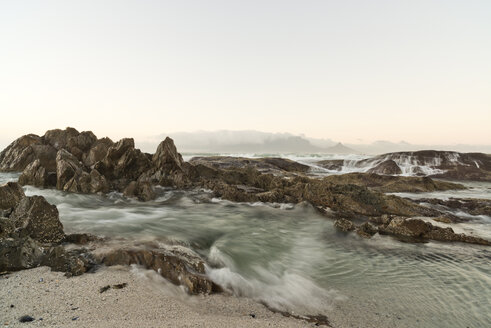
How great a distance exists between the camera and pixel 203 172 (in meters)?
21.0

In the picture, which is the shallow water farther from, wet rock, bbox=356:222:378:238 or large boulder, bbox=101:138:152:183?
large boulder, bbox=101:138:152:183

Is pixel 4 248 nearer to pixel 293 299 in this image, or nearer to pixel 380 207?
pixel 293 299

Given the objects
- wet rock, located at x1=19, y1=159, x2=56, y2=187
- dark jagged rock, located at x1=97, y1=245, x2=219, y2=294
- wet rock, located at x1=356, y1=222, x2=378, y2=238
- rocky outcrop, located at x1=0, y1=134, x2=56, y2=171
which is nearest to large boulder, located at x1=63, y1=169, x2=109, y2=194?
wet rock, located at x1=19, y1=159, x2=56, y2=187

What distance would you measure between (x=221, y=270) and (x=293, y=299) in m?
1.87

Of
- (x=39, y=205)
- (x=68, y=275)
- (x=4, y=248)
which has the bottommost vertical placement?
(x=68, y=275)

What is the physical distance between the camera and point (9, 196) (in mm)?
7559

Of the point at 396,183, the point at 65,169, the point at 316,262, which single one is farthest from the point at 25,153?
the point at 396,183

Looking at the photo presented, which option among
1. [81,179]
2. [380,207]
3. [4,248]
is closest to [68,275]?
[4,248]

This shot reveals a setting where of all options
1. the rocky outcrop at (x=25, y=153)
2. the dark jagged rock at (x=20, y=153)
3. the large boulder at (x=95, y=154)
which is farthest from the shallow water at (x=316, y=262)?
the dark jagged rock at (x=20, y=153)

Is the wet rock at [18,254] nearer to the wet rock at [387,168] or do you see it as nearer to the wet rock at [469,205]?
the wet rock at [469,205]

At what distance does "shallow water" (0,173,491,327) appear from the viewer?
5262 millimetres

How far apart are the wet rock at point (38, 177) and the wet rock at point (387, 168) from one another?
44.6 metres

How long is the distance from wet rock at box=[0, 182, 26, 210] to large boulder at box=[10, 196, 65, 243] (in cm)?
98

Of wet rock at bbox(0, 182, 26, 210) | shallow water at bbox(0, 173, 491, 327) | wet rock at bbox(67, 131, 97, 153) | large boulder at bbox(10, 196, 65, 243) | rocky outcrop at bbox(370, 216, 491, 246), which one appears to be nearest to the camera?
shallow water at bbox(0, 173, 491, 327)
